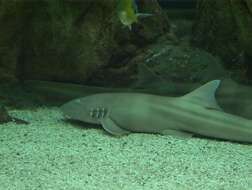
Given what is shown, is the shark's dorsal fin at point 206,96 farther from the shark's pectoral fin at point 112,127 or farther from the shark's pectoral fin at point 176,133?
the shark's pectoral fin at point 112,127

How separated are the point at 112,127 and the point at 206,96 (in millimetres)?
947

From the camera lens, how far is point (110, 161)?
12.8 ft

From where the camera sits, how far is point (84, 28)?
5.45m

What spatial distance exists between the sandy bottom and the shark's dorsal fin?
0.40 meters

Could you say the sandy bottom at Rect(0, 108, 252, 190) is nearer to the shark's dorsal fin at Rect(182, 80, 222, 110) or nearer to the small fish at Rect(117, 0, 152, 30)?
the shark's dorsal fin at Rect(182, 80, 222, 110)


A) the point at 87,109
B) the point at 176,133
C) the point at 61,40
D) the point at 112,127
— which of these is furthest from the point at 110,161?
the point at 61,40

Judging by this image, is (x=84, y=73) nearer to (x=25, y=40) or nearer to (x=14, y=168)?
(x=25, y=40)

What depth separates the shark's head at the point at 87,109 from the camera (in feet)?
16.3

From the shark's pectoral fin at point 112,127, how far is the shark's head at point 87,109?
0.29 feet

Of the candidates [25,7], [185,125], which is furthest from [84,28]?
[185,125]

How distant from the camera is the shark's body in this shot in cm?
467

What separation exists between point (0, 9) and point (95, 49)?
107 cm

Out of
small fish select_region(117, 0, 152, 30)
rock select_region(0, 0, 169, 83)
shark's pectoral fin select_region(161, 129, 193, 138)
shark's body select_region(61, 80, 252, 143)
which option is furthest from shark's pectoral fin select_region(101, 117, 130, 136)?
small fish select_region(117, 0, 152, 30)

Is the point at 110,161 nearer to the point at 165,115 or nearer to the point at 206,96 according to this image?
the point at 165,115
